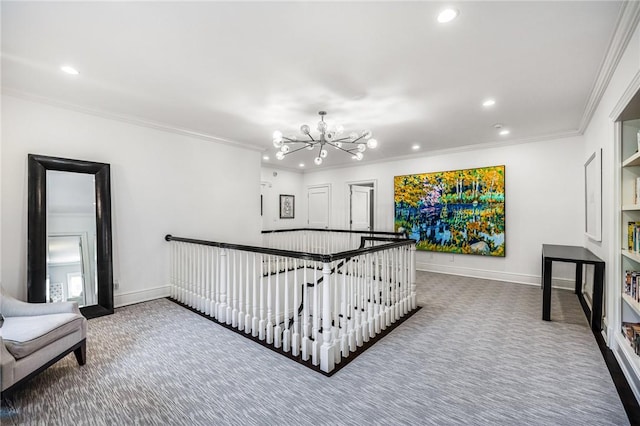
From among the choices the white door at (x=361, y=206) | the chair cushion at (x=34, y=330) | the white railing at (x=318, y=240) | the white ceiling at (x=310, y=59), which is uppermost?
the white ceiling at (x=310, y=59)

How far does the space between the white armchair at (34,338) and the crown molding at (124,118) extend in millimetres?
2294

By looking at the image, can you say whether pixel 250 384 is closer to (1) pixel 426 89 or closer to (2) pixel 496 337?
(2) pixel 496 337

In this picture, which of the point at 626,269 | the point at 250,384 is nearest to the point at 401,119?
the point at 626,269

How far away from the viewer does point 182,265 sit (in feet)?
13.5

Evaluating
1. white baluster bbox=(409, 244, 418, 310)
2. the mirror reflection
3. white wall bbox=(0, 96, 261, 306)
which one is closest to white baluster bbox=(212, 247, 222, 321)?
white wall bbox=(0, 96, 261, 306)

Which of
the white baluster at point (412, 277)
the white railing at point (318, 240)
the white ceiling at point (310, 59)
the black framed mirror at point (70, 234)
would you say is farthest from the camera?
the white railing at point (318, 240)

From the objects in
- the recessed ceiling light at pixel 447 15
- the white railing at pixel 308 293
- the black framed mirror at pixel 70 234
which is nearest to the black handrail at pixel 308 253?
the white railing at pixel 308 293

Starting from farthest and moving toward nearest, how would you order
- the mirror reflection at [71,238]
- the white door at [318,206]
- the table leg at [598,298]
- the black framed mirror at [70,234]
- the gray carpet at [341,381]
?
the white door at [318,206] < the mirror reflection at [71,238] < the black framed mirror at [70,234] < the table leg at [598,298] < the gray carpet at [341,381]

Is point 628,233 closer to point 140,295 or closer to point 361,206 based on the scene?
point 361,206

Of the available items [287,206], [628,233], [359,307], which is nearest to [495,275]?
[628,233]

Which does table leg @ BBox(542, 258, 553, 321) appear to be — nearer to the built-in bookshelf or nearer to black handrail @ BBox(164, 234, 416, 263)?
the built-in bookshelf

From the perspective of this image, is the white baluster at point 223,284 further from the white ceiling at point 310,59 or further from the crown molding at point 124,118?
the crown molding at point 124,118

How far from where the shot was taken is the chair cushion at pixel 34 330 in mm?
1859

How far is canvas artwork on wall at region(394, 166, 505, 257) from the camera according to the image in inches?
207
